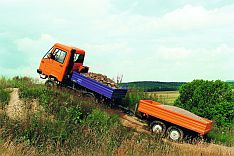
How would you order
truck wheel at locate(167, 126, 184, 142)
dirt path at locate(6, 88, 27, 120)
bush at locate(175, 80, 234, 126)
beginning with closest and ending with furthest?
dirt path at locate(6, 88, 27, 120), truck wheel at locate(167, 126, 184, 142), bush at locate(175, 80, 234, 126)

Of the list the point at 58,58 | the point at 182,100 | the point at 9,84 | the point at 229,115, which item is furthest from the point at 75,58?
the point at 229,115

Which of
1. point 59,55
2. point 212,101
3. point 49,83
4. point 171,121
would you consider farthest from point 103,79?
point 212,101

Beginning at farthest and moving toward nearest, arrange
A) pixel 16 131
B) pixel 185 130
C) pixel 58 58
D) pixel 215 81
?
1. pixel 215 81
2. pixel 58 58
3. pixel 185 130
4. pixel 16 131

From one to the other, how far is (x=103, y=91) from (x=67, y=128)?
22.3 feet

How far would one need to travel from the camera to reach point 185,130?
19938 millimetres

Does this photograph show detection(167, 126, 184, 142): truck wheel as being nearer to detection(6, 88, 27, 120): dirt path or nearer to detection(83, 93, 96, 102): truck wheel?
detection(83, 93, 96, 102): truck wheel

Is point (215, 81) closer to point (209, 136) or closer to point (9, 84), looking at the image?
point (209, 136)

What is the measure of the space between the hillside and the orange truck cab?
3.06ft

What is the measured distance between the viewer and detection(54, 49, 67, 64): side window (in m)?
23.2

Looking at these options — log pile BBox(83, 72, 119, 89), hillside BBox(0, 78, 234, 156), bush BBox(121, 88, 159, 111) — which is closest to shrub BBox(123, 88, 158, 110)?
bush BBox(121, 88, 159, 111)

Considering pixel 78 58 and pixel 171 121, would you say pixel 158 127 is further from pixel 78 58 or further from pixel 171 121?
pixel 78 58

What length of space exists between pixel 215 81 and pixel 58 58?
29.7 feet

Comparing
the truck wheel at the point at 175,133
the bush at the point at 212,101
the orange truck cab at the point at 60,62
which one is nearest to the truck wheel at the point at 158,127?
the truck wheel at the point at 175,133

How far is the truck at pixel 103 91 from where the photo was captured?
771 inches
